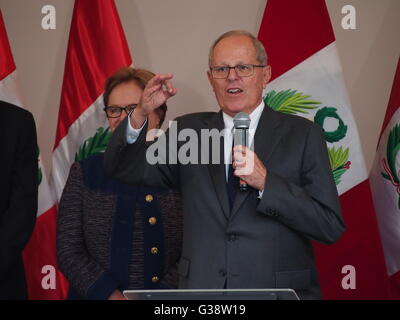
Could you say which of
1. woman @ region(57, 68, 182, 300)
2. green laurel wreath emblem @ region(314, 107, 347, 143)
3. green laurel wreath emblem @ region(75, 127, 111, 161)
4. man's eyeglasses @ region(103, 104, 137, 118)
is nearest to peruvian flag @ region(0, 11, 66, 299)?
green laurel wreath emblem @ region(75, 127, 111, 161)

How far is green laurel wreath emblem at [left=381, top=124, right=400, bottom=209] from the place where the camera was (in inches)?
157

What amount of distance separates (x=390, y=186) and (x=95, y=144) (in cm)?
183

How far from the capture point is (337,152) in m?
4.07

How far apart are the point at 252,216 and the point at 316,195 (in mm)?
254

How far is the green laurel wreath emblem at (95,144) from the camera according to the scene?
404 cm

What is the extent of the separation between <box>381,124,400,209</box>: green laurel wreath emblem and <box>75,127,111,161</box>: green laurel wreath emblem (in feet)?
5.63

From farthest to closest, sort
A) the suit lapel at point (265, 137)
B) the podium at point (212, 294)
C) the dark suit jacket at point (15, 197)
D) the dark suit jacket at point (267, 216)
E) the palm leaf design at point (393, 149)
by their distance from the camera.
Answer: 1. the palm leaf design at point (393, 149)
2. the dark suit jacket at point (15, 197)
3. the suit lapel at point (265, 137)
4. the dark suit jacket at point (267, 216)
5. the podium at point (212, 294)

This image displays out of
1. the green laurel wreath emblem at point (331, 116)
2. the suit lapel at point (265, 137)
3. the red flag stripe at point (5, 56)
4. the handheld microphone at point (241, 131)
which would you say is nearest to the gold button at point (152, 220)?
the suit lapel at point (265, 137)

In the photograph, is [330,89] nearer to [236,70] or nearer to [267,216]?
[236,70]

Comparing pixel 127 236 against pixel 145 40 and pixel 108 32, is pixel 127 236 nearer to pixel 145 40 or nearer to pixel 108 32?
pixel 108 32

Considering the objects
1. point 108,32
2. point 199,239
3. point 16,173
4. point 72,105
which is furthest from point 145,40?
point 199,239

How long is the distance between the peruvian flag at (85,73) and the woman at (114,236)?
113 centimetres

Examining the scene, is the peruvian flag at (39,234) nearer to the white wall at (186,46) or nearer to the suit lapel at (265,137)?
the white wall at (186,46)

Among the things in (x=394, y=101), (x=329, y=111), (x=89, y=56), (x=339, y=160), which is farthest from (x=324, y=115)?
(x=89, y=56)
